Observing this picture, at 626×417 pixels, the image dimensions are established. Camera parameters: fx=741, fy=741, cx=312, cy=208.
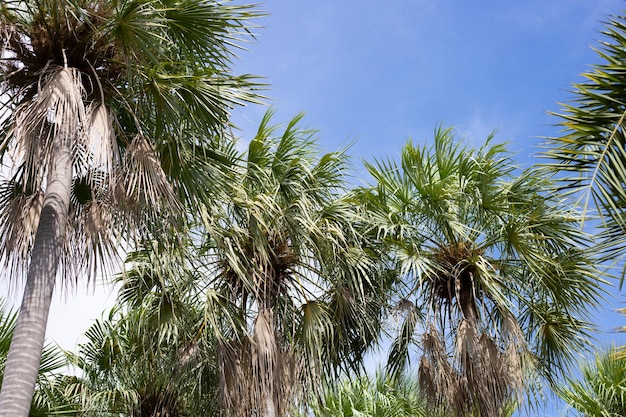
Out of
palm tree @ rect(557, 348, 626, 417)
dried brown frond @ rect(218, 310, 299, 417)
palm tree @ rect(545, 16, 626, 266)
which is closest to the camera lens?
palm tree @ rect(545, 16, 626, 266)

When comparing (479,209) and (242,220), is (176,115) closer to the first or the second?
(242,220)

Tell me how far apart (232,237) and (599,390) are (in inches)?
255

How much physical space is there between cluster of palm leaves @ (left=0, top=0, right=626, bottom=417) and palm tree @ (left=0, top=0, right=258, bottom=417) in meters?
0.02

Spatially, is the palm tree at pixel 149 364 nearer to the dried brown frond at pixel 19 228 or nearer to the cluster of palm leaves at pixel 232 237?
the cluster of palm leaves at pixel 232 237

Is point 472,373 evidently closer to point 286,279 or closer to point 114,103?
point 286,279

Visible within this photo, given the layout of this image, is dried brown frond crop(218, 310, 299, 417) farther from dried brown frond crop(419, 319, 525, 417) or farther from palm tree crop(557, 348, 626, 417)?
palm tree crop(557, 348, 626, 417)

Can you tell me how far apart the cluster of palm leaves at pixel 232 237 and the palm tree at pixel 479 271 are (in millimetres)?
26

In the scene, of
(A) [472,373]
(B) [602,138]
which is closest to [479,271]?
(A) [472,373]

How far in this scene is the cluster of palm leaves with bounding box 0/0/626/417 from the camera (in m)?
6.00

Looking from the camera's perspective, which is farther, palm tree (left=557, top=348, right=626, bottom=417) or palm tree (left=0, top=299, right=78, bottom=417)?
palm tree (left=557, top=348, right=626, bottom=417)

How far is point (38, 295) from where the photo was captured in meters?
5.39

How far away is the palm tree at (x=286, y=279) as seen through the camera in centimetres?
803

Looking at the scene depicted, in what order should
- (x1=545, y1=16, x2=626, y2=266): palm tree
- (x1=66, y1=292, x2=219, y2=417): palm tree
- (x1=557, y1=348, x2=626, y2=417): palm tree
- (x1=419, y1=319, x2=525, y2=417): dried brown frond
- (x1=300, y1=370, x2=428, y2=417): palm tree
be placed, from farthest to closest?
(x1=300, y1=370, x2=428, y2=417): palm tree → (x1=557, y1=348, x2=626, y2=417): palm tree → (x1=66, y1=292, x2=219, y2=417): palm tree → (x1=419, y1=319, x2=525, y2=417): dried brown frond → (x1=545, y1=16, x2=626, y2=266): palm tree

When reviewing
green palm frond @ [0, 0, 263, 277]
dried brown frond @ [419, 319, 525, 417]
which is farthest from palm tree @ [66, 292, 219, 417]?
dried brown frond @ [419, 319, 525, 417]
